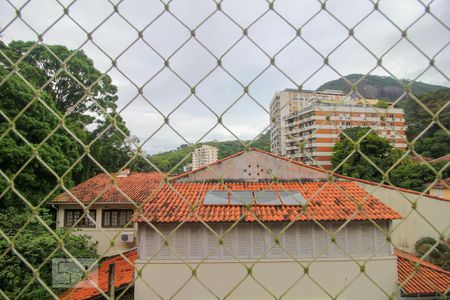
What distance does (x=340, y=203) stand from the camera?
6770 mm

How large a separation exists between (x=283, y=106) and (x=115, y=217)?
11163 mm

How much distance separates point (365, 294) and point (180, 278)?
343cm

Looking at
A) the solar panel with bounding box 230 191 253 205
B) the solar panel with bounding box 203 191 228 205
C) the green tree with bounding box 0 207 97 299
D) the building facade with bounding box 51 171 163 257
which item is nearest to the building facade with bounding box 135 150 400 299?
the solar panel with bounding box 203 191 228 205

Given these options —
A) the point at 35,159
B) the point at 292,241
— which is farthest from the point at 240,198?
the point at 292,241

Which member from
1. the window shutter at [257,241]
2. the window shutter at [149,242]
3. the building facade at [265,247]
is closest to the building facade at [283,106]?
the building facade at [265,247]

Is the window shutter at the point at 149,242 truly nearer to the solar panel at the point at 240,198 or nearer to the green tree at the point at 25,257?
the green tree at the point at 25,257

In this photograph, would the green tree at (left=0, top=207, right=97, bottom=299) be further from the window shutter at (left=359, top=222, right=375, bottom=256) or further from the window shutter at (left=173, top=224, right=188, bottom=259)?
the window shutter at (left=359, top=222, right=375, bottom=256)

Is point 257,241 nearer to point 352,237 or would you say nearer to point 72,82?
point 352,237

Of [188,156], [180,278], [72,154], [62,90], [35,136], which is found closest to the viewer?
[188,156]

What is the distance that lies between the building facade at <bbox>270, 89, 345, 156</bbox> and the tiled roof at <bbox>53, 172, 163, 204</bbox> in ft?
27.9

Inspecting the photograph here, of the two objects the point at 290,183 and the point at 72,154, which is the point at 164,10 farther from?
the point at 72,154

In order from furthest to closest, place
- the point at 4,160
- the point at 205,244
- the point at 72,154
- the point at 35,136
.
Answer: the point at 72,154
the point at 35,136
the point at 4,160
the point at 205,244

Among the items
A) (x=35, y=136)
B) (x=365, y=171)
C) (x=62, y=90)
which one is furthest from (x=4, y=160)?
(x=365, y=171)

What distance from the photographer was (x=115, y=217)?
11.0 metres
